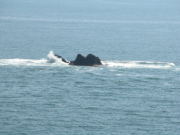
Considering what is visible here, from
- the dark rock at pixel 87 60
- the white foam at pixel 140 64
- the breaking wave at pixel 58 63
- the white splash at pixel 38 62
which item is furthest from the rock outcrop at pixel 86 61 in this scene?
the white foam at pixel 140 64

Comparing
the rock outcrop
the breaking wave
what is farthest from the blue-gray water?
the rock outcrop

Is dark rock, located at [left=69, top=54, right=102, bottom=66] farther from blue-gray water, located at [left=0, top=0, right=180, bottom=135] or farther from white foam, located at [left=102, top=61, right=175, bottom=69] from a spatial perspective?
white foam, located at [left=102, top=61, right=175, bottom=69]

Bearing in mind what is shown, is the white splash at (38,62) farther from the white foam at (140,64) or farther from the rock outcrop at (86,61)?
the white foam at (140,64)

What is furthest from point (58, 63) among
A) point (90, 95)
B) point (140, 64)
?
point (90, 95)

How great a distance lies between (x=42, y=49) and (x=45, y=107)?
64.5 meters

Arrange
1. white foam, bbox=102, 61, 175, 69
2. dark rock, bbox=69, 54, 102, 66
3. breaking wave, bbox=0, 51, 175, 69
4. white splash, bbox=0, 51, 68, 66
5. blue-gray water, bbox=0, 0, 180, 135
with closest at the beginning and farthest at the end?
blue-gray water, bbox=0, 0, 180, 135
dark rock, bbox=69, 54, 102, 66
white splash, bbox=0, 51, 68, 66
breaking wave, bbox=0, 51, 175, 69
white foam, bbox=102, 61, 175, 69

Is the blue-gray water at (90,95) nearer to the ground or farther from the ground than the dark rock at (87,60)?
nearer to the ground

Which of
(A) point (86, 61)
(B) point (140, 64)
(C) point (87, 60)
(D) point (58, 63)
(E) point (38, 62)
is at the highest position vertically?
(C) point (87, 60)

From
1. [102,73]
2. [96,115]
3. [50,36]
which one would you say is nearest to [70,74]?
[102,73]

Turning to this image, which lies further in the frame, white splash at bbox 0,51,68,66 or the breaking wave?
the breaking wave

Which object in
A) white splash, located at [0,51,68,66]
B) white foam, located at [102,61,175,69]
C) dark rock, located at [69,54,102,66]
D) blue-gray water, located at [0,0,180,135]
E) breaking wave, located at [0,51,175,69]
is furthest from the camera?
white foam, located at [102,61,175,69]

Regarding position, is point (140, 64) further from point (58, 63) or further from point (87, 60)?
point (58, 63)

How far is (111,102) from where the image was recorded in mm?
63969

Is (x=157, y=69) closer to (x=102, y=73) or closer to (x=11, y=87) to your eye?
(x=102, y=73)
